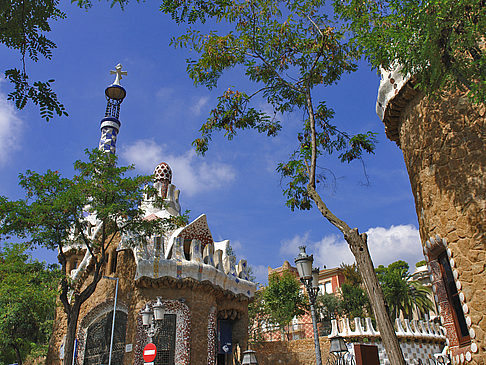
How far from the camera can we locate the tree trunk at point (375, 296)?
14.9 ft

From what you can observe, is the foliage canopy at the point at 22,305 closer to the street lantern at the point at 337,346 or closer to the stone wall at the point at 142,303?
the stone wall at the point at 142,303

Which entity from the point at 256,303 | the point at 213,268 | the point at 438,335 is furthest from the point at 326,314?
the point at 213,268

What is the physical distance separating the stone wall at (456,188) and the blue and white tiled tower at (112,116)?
1890 cm

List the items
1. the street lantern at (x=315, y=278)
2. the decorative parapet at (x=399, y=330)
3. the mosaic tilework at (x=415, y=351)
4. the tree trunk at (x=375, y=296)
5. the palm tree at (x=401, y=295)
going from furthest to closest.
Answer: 1. the palm tree at (x=401, y=295)
2. the decorative parapet at (x=399, y=330)
3. the mosaic tilework at (x=415, y=351)
4. the street lantern at (x=315, y=278)
5. the tree trunk at (x=375, y=296)

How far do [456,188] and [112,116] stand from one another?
22883 mm

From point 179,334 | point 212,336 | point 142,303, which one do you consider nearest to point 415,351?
point 212,336

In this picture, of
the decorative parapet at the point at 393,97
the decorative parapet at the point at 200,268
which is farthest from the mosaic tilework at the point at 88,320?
the decorative parapet at the point at 393,97

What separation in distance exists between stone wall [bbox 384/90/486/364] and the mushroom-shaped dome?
13.0m

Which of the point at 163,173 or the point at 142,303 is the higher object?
the point at 163,173

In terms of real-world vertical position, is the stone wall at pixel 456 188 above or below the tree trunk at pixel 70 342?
above

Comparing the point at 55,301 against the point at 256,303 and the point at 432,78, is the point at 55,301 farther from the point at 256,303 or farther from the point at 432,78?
the point at 432,78

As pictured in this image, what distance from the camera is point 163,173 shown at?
18.9 m

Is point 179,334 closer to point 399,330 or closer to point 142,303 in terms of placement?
point 142,303

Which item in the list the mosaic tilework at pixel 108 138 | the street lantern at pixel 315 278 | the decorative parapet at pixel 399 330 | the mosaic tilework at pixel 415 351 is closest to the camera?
the street lantern at pixel 315 278
